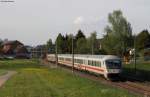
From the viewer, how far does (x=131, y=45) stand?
140375 mm

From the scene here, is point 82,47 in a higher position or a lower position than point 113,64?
higher

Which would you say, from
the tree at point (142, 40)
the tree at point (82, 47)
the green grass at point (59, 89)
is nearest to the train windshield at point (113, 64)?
the green grass at point (59, 89)

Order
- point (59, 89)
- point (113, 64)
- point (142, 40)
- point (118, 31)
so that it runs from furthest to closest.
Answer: point (142, 40), point (118, 31), point (113, 64), point (59, 89)

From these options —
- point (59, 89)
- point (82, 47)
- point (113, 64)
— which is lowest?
point (59, 89)

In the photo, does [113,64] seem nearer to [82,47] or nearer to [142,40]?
[142,40]

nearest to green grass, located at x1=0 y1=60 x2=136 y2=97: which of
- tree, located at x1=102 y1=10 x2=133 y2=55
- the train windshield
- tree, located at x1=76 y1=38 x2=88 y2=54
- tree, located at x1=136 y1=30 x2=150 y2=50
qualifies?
the train windshield

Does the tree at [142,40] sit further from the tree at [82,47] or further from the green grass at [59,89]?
the green grass at [59,89]

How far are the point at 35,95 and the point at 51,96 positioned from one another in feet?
5.81

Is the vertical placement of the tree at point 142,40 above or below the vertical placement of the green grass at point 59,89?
above

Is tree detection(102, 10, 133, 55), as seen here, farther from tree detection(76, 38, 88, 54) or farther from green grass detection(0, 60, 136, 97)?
green grass detection(0, 60, 136, 97)

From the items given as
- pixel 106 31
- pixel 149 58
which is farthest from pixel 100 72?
pixel 106 31

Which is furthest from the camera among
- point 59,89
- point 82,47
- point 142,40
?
point 82,47

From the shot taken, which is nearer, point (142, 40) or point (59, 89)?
point (59, 89)

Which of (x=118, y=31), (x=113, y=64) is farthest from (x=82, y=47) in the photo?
(x=113, y=64)
